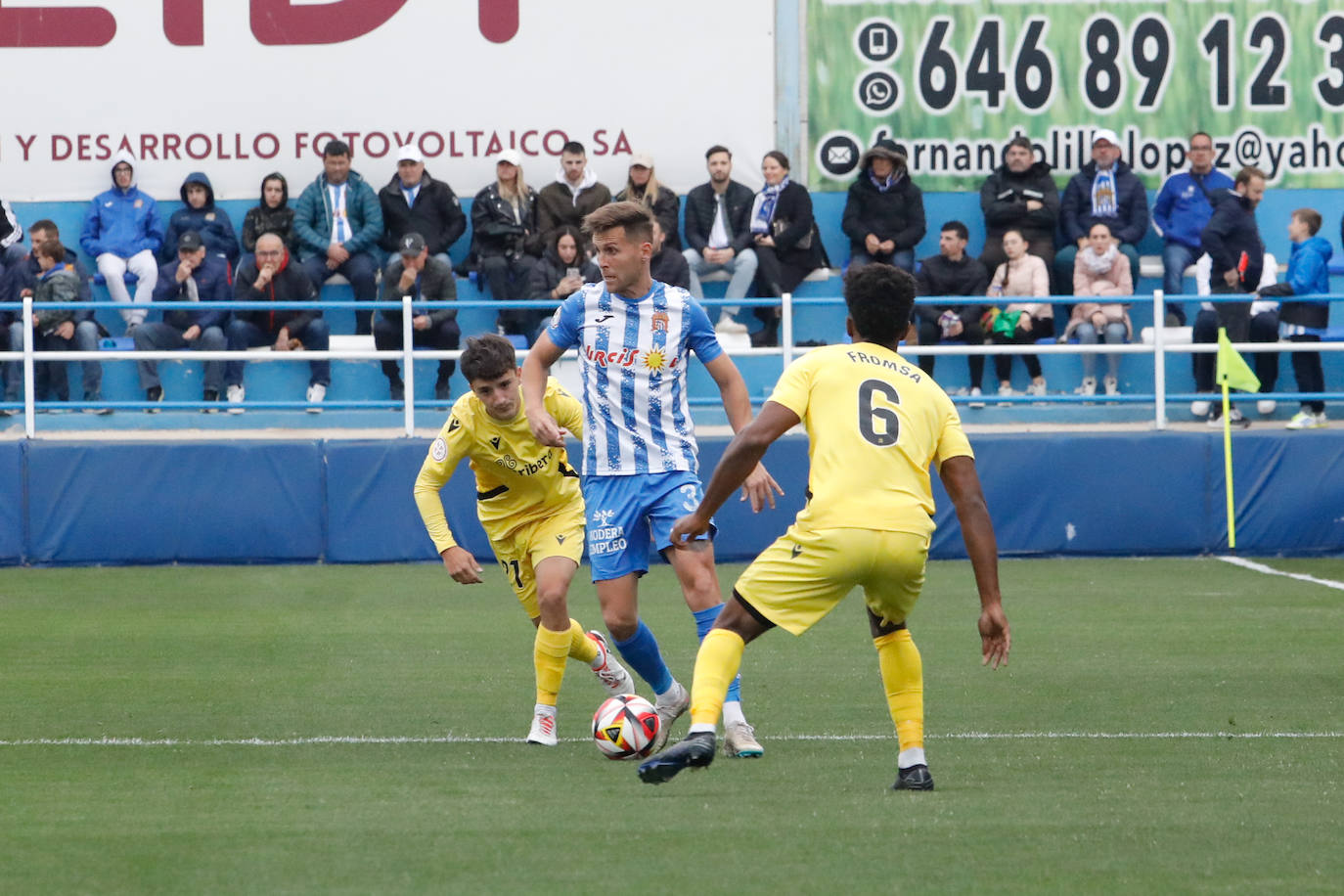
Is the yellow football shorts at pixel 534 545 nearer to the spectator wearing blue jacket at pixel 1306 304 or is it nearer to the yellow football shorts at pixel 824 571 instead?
the yellow football shorts at pixel 824 571

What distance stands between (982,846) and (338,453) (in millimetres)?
11376

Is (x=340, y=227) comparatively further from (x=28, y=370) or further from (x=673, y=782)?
(x=673, y=782)

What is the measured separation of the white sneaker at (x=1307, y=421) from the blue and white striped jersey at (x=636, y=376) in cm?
1074

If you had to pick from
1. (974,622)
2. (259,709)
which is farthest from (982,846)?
(974,622)

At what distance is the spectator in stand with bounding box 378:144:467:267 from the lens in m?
18.4

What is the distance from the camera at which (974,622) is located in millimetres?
12180

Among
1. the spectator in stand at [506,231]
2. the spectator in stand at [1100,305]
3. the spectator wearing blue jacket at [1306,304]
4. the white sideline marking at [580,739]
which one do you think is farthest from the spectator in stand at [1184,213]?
the white sideline marking at [580,739]

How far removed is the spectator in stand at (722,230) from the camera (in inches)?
717

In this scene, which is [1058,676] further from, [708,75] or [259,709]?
[708,75]

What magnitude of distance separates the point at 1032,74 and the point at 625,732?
14.5 meters

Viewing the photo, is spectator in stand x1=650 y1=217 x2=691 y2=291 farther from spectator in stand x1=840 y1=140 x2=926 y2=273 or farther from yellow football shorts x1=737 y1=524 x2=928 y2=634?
yellow football shorts x1=737 y1=524 x2=928 y2=634

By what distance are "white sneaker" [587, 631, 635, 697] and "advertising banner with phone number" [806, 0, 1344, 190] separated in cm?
1239

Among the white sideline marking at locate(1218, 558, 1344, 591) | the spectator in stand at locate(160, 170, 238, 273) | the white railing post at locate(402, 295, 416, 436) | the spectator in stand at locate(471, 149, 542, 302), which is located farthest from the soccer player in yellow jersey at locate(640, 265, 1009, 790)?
the spectator in stand at locate(160, 170, 238, 273)

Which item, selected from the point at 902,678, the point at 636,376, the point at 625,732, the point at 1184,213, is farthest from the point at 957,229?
the point at 902,678
